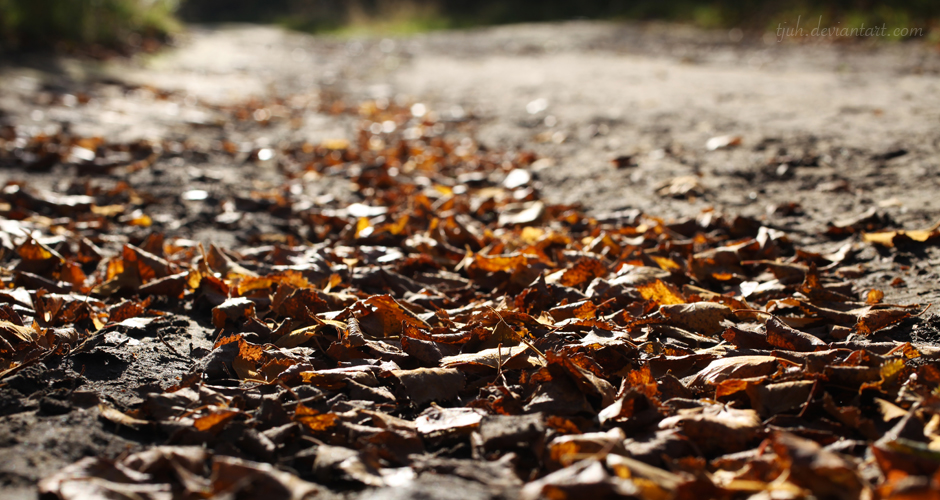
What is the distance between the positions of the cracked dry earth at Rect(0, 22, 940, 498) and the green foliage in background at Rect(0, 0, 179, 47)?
499 centimetres

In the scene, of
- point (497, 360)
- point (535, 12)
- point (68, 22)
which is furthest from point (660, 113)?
point (535, 12)

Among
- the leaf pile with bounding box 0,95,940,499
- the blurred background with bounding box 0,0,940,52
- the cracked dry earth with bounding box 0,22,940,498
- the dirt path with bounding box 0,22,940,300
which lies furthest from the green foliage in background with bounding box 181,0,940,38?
the leaf pile with bounding box 0,95,940,499

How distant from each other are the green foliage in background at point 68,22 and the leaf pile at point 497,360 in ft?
24.5

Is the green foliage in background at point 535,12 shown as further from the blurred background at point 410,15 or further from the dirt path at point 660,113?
the dirt path at point 660,113

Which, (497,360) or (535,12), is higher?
(535,12)

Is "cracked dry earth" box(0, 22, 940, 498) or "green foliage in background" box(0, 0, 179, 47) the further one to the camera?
"green foliage in background" box(0, 0, 179, 47)

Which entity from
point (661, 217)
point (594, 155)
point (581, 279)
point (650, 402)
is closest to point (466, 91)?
point (594, 155)

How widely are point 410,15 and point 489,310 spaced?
24.5 meters

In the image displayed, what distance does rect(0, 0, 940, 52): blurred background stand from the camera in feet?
29.5

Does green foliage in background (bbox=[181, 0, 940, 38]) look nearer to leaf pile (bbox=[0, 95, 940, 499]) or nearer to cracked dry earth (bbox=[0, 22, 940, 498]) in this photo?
cracked dry earth (bbox=[0, 22, 940, 498])

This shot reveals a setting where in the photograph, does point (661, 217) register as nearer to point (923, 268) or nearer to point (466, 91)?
point (923, 268)

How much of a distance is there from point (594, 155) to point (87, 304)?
9.53ft

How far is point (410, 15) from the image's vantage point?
80.0ft

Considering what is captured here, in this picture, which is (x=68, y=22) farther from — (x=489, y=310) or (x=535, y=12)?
(x=535, y=12)
